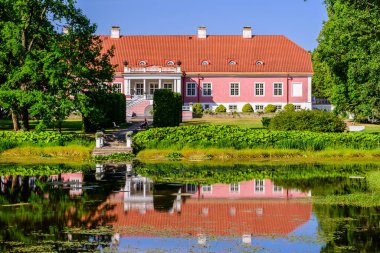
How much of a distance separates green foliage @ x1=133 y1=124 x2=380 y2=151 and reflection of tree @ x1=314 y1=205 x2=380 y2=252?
40.9 ft

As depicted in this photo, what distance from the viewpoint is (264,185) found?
17.7 m

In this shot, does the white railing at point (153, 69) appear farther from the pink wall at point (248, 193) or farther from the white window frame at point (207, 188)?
the pink wall at point (248, 193)

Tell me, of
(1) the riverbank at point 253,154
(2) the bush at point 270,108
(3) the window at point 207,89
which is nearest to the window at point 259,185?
(1) the riverbank at point 253,154

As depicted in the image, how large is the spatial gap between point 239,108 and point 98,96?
101 ft

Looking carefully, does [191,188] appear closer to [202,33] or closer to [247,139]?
[247,139]

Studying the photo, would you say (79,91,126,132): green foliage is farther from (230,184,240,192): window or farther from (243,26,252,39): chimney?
(243,26,252,39): chimney

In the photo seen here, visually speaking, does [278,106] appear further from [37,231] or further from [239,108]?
[37,231]

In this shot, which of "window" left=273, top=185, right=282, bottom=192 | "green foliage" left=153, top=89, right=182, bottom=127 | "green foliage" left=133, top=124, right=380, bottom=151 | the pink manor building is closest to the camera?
"window" left=273, top=185, right=282, bottom=192

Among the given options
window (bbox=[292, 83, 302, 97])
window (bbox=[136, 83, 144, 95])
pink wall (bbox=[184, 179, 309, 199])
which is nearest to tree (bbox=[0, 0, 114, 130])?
pink wall (bbox=[184, 179, 309, 199])

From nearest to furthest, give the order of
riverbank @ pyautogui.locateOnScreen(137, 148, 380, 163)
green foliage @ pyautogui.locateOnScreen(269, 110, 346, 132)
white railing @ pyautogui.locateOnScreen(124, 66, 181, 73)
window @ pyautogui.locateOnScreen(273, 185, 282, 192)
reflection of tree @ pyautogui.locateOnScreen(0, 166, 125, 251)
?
1. reflection of tree @ pyautogui.locateOnScreen(0, 166, 125, 251)
2. window @ pyautogui.locateOnScreen(273, 185, 282, 192)
3. riverbank @ pyautogui.locateOnScreen(137, 148, 380, 163)
4. green foliage @ pyautogui.locateOnScreen(269, 110, 346, 132)
5. white railing @ pyautogui.locateOnScreen(124, 66, 181, 73)

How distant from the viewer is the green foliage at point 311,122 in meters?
30.0

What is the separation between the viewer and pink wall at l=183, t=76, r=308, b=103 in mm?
59375

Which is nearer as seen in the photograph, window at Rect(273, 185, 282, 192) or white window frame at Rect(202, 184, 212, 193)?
white window frame at Rect(202, 184, 212, 193)

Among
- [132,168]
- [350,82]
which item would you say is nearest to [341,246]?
[132,168]
